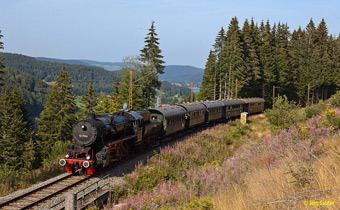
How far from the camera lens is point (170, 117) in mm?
31672

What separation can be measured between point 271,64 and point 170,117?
54.9 m

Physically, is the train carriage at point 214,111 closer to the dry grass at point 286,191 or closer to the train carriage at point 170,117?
the train carriage at point 170,117

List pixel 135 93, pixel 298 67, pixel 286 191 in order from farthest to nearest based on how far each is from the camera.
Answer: pixel 298 67 → pixel 135 93 → pixel 286 191

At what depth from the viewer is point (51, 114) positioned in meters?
59.5

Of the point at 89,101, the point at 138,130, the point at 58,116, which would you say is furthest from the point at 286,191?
the point at 89,101

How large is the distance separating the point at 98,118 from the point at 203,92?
2761 inches

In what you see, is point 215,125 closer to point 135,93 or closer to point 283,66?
point 135,93

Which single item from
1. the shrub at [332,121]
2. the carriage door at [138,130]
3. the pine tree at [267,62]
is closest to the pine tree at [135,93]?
the pine tree at [267,62]

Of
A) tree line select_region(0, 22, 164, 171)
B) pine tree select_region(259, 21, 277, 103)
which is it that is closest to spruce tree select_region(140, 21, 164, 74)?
tree line select_region(0, 22, 164, 171)

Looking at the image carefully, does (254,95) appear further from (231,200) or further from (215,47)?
(231,200)

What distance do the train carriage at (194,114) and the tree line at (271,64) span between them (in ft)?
98.0

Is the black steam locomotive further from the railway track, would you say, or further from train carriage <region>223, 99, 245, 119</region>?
train carriage <region>223, 99, 245, 119</region>

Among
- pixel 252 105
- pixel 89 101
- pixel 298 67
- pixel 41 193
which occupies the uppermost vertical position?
pixel 298 67

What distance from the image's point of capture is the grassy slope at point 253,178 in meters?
7.41
